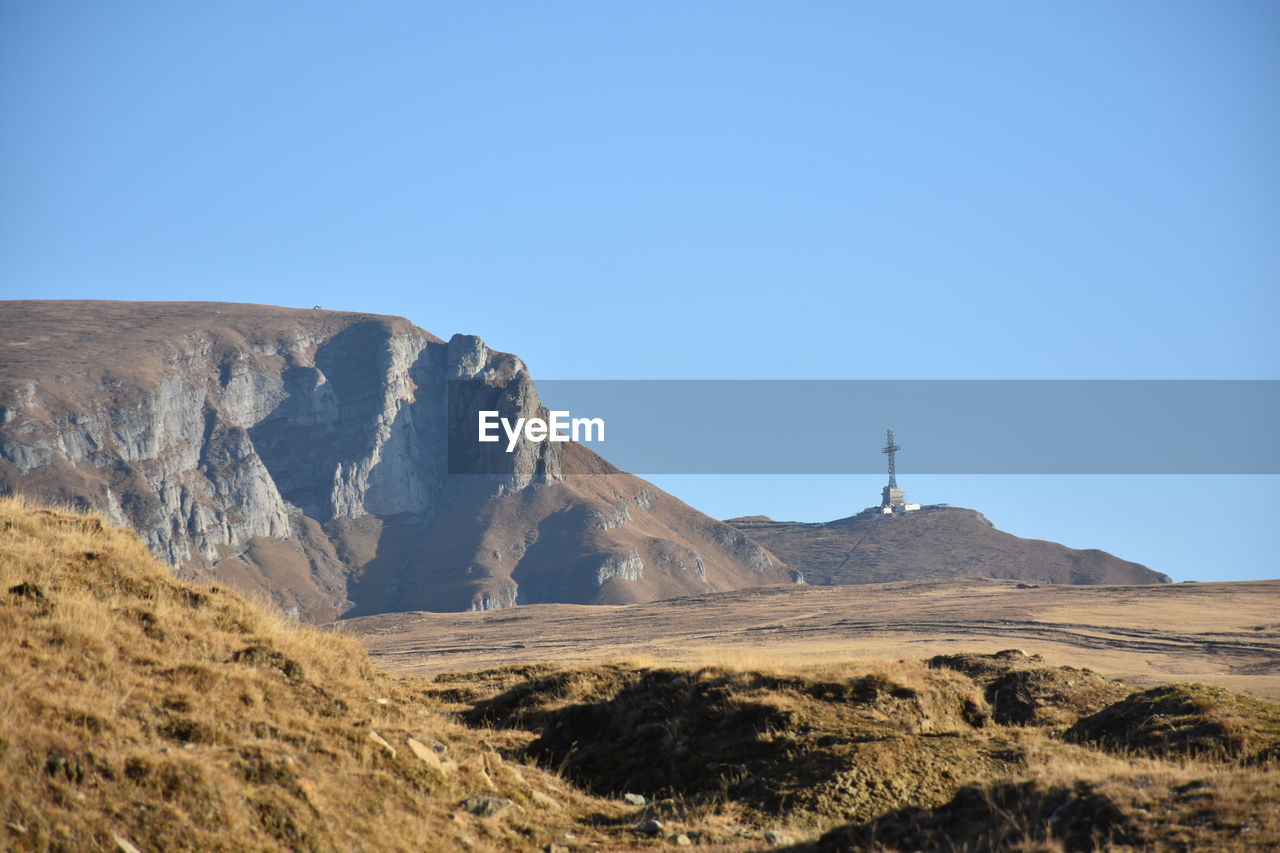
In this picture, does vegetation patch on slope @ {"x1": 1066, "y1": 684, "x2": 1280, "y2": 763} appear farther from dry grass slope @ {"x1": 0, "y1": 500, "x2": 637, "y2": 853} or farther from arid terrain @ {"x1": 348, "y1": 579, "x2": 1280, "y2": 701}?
arid terrain @ {"x1": 348, "y1": 579, "x2": 1280, "y2": 701}

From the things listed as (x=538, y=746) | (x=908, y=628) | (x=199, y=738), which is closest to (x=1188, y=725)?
(x=538, y=746)

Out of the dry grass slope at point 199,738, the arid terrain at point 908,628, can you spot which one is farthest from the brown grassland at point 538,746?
the arid terrain at point 908,628

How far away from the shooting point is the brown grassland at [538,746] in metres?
12.4

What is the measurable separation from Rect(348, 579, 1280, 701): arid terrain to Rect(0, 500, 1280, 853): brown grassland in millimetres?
50623

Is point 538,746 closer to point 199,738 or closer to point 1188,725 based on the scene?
point 199,738

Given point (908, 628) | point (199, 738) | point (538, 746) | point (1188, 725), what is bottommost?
point (908, 628)

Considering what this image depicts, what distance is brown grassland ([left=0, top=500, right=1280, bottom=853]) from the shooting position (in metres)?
12.4

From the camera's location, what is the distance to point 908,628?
13050cm

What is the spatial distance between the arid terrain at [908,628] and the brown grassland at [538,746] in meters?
50.6

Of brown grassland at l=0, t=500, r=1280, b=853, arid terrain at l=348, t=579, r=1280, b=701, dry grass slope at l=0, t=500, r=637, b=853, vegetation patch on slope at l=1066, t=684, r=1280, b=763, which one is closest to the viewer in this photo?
dry grass slope at l=0, t=500, r=637, b=853

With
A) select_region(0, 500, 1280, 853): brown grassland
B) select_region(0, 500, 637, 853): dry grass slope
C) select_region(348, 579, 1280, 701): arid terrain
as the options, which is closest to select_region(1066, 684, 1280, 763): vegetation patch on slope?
select_region(0, 500, 1280, 853): brown grassland

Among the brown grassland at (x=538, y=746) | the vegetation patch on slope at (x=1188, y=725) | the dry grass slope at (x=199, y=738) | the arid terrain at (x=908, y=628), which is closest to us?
the dry grass slope at (x=199, y=738)

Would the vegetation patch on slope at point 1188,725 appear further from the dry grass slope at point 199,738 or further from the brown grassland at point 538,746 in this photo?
the dry grass slope at point 199,738

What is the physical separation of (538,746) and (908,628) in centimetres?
11537
